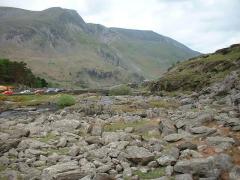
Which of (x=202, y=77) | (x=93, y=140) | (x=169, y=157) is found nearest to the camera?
(x=169, y=157)

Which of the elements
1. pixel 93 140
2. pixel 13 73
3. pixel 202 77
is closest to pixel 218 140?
pixel 93 140

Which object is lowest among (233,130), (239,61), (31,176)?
(31,176)

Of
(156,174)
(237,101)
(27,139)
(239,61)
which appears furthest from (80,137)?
(239,61)

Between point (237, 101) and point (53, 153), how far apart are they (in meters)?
22.9

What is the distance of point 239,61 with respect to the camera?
9594 cm

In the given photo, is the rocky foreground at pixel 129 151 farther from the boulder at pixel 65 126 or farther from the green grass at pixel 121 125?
the green grass at pixel 121 125

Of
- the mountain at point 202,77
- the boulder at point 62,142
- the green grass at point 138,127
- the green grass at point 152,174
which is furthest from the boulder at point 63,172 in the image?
the mountain at point 202,77

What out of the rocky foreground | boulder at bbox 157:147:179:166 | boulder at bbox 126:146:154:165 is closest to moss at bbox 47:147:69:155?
the rocky foreground

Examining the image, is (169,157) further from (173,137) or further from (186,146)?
(173,137)

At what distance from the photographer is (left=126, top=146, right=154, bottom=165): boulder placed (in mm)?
24219

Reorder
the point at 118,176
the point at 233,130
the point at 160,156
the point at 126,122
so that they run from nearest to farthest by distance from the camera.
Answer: the point at 118,176 → the point at 160,156 → the point at 233,130 → the point at 126,122

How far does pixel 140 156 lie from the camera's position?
24391 mm

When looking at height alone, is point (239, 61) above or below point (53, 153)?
above

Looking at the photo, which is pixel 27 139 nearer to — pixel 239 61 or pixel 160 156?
pixel 160 156
